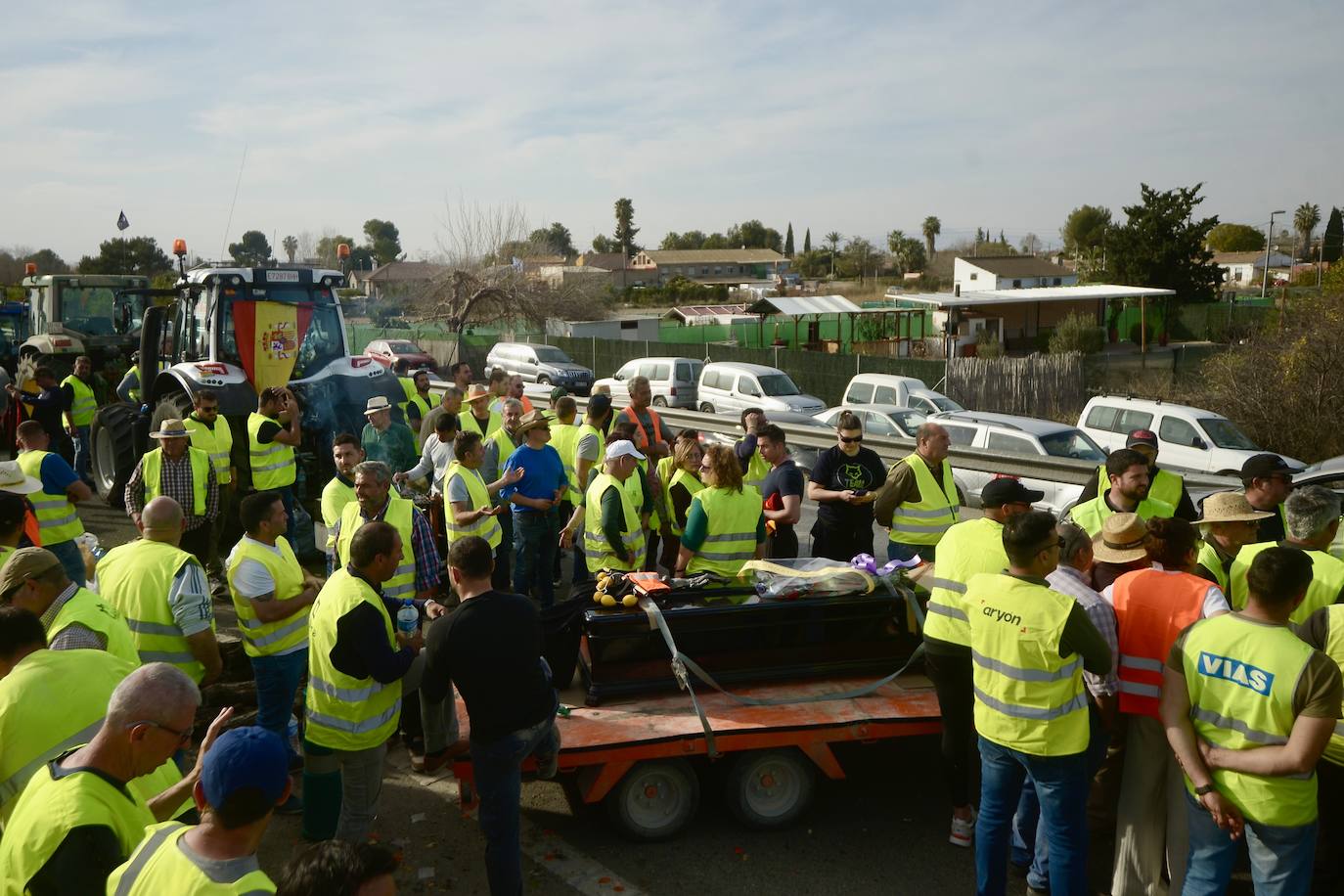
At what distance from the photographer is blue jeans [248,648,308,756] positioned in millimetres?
5066

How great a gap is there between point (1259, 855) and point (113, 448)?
39.6 feet

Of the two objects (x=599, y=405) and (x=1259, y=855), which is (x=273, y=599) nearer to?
(x=599, y=405)

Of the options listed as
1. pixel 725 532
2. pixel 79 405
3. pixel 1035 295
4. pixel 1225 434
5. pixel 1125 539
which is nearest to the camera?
pixel 1125 539

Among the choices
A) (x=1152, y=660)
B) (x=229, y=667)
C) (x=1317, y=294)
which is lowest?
(x=229, y=667)

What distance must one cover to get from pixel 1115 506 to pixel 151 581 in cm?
528

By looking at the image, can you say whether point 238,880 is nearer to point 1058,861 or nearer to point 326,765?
point 326,765

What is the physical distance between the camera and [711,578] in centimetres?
583

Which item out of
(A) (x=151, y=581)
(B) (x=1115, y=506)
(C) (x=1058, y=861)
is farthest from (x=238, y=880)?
(B) (x=1115, y=506)

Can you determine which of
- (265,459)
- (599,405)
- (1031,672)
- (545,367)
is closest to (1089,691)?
(1031,672)

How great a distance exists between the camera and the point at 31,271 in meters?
19.0

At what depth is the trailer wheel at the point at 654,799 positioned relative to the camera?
493 centimetres

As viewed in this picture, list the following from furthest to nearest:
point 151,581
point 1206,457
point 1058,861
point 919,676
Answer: point 1206,457
point 919,676
point 151,581
point 1058,861

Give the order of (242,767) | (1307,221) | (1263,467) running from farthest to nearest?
(1307,221)
(1263,467)
(242,767)

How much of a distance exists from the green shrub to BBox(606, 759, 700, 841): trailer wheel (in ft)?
110
